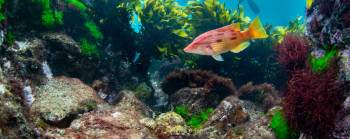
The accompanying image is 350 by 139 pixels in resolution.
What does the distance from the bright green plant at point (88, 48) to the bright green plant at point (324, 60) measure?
5682 millimetres

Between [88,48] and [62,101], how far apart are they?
2590 millimetres

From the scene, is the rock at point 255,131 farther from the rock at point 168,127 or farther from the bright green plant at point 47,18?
the bright green plant at point 47,18

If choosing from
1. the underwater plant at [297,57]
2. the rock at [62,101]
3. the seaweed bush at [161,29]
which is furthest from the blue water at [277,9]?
the rock at [62,101]

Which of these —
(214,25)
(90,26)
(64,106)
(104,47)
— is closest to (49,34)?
(90,26)

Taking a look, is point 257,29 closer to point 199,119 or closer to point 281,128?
point 281,128

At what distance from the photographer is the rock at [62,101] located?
3.02 metres

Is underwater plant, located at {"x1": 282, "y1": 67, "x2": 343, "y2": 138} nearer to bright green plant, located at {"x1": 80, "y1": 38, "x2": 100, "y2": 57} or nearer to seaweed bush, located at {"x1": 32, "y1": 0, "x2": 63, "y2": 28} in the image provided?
bright green plant, located at {"x1": 80, "y1": 38, "x2": 100, "y2": 57}

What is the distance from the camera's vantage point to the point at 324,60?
2.90 metres

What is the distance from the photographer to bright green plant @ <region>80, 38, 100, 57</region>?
5484 mm

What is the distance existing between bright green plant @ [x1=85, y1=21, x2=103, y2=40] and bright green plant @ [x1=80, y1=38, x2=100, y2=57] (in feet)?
1.57

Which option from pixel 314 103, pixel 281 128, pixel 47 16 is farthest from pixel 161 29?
pixel 314 103

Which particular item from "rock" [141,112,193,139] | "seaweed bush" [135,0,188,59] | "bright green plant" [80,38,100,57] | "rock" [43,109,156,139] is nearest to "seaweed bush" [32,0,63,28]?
"bright green plant" [80,38,100,57]

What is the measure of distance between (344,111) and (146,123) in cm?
305

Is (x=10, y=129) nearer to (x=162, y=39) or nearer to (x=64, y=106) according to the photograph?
(x=64, y=106)
